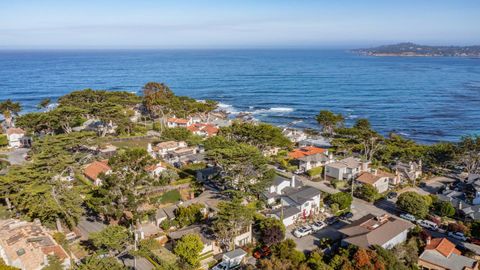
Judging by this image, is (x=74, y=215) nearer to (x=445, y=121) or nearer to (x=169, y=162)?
(x=169, y=162)

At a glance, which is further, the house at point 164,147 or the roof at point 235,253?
the house at point 164,147

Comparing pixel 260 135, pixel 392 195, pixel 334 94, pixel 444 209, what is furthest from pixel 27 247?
pixel 334 94

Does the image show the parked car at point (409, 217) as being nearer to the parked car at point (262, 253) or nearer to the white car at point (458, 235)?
the white car at point (458, 235)

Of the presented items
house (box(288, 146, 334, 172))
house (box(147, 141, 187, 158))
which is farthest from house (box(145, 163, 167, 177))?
house (box(288, 146, 334, 172))

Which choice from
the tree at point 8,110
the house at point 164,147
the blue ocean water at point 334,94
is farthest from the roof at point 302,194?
the tree at point 8,110

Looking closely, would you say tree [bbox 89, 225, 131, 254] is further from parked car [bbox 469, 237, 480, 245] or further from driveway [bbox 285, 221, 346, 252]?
parked car [bbox 469, 237, 480, 245]

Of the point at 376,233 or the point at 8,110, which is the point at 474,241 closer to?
the point at 376,233
